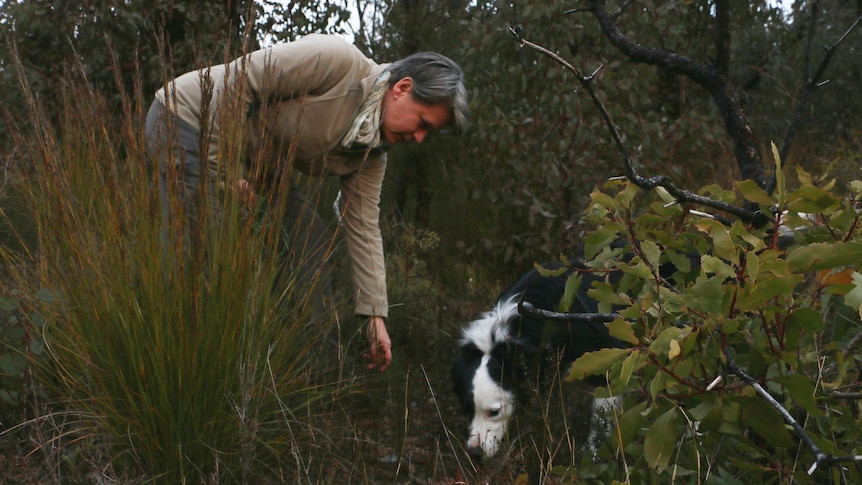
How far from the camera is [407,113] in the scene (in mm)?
3375

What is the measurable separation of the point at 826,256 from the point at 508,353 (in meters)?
2.07

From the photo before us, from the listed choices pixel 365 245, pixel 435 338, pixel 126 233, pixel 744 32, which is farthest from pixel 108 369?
pixel 744 32

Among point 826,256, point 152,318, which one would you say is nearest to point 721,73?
point 826,256

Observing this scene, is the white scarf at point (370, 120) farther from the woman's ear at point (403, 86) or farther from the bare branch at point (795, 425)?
the bare branch at point (795, 425)

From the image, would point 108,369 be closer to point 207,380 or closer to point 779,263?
point 207,380

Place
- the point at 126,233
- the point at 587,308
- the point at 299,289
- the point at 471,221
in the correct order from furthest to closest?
1. the point at 471,221
2. the point at 587,308
3. the point at 299,289
4. the point at 126,233

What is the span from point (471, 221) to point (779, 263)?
14.5 feet

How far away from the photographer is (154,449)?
250 cm

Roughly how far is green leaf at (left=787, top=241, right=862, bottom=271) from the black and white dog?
168 cm

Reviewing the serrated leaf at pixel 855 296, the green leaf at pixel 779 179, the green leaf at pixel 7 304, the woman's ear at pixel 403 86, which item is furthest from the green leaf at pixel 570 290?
the green leaf at pixel 7 304

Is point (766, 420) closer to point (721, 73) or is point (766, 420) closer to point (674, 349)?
point (674, 349)

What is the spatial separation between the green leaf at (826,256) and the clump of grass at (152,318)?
1456 mm

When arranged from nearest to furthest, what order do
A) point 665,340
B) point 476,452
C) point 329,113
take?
1. point 665,340
2. point 476,452
3. point 329,113

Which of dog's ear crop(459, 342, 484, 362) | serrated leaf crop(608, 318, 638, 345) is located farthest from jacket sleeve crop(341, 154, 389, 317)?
serrated leaf crop(608, 318, 638, 345)
